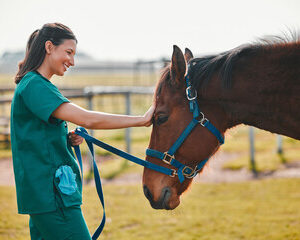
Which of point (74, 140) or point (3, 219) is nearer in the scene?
point (74, 140)

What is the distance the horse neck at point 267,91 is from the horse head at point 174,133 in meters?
0.15

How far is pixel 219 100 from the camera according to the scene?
245 cm

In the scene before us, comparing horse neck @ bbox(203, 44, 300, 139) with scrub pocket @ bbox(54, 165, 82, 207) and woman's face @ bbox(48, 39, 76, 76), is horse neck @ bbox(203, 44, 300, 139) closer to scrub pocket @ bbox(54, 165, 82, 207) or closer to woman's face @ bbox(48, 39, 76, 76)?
woman's face @ bbox(48, 39, 76, 76)

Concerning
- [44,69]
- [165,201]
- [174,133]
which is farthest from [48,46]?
[165,201]

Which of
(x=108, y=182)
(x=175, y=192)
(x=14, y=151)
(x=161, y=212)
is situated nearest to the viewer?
(x=14, y=151)

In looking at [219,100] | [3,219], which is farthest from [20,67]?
[3,219]

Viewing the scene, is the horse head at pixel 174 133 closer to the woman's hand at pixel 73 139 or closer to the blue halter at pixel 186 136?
the blue halter at pixel 186 136

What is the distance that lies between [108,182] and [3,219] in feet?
7.64

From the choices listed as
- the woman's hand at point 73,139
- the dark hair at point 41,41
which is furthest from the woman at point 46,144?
the woman's hand at point 73,139

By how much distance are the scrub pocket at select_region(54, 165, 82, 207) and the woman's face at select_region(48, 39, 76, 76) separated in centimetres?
71

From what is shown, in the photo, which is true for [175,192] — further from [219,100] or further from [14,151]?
[14,151]

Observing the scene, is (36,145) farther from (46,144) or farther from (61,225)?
(61,225)

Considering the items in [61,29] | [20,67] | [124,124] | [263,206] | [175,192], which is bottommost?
[263,206]

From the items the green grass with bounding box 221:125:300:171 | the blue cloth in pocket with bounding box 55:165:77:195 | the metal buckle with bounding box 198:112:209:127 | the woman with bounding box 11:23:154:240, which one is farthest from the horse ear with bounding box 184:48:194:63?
the green grass with bounding box 221:125:300:171
